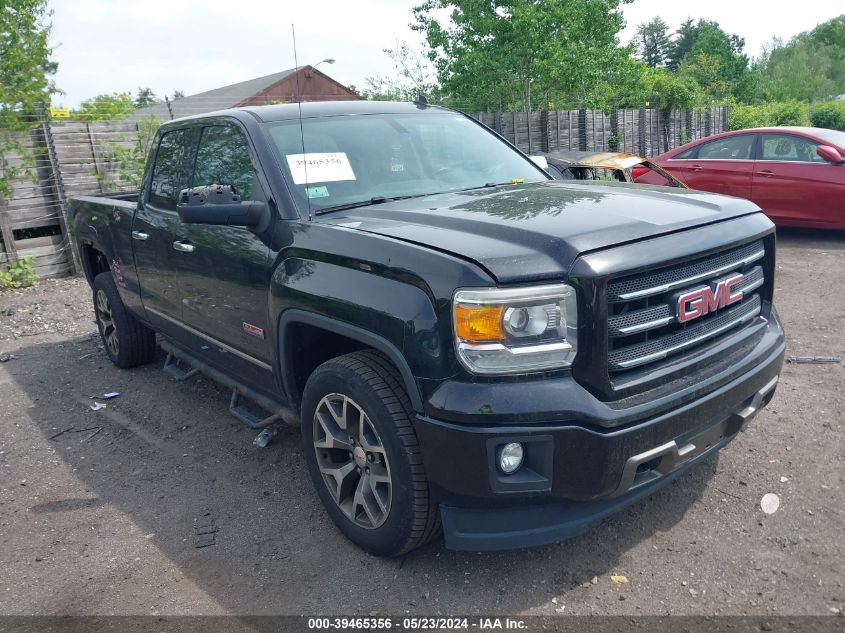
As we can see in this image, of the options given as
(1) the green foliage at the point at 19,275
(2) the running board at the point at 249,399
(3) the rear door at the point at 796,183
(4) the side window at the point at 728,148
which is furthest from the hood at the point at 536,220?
(1) the green foliage at the point at 19,275

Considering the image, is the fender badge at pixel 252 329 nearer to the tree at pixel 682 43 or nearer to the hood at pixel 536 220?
the hood at pixel 536 220

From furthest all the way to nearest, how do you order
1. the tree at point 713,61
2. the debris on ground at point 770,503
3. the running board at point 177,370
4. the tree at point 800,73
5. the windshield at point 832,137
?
the tree at point 800,73
the tree at point 713,61
the windshield at point 832,137
the running board at point 177,370
the debris on ground at point 770,503

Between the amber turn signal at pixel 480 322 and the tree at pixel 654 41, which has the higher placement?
the tree at pixel 654 41

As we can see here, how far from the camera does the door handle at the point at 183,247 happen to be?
4068 mm

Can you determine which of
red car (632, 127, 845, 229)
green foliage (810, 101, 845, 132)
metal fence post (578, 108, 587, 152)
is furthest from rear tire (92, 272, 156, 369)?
green foliage (810, 101, 845, 132)

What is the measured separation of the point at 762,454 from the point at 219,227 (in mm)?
3174

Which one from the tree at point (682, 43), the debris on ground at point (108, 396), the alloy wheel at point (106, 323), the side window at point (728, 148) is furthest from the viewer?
the tree at point (682, 43)

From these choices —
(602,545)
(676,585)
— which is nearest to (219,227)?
(602,545)

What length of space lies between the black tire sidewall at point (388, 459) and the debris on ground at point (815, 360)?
3578 millimetres

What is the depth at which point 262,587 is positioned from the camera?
9.83 ft

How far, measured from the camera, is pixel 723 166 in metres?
9.75

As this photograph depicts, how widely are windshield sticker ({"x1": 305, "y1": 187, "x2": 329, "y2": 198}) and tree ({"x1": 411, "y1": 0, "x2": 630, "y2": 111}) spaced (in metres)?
15.1

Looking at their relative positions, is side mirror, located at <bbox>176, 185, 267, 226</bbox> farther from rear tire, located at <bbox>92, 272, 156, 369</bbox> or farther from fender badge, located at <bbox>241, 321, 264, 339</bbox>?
rear tire, located at <bbox>92, 272, 156, 369</bbox>

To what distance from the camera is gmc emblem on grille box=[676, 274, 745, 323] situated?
270cm
